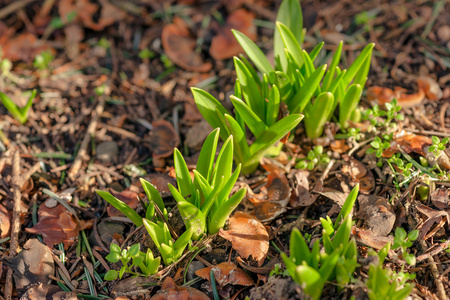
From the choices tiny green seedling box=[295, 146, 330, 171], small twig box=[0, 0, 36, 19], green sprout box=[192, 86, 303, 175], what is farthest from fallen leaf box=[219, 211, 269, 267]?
small twig box=[0, 0, 36, 19]

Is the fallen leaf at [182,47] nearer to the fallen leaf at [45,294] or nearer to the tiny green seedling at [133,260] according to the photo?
the tiny green seedling at [133,260]

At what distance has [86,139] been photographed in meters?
2.50

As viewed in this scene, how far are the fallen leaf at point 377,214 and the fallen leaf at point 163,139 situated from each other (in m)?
1.15

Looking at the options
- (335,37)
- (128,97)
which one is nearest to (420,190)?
(335,37)

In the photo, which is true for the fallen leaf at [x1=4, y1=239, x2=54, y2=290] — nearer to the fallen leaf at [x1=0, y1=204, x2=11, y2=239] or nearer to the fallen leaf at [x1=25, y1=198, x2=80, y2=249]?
the fallen leaf at [x1=25, y1=198, x2=80, y2=249]

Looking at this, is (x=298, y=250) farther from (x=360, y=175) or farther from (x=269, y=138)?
(x=360, y=175)

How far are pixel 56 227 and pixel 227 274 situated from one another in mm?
963

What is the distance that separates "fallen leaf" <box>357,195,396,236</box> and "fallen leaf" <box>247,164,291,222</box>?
1.22 ft

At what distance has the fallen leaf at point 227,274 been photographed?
1.76m

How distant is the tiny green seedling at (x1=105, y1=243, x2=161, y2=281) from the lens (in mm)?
1614

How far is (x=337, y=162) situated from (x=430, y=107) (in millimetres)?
760

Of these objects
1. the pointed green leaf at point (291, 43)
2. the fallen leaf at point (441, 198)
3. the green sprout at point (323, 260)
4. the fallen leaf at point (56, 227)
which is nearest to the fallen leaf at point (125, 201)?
the fallen leaf at point (56, 227)

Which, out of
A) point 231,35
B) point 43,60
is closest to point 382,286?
point 231,35

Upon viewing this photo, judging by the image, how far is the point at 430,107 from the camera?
239 cm
